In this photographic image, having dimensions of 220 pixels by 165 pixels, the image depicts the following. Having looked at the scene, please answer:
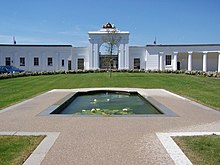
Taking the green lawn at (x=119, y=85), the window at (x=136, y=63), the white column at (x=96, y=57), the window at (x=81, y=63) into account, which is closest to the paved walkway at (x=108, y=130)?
the green lawn at (x=119, y=85)

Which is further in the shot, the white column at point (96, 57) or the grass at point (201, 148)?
the white column at point (96, 57)

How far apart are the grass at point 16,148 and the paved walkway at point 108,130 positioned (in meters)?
0.40

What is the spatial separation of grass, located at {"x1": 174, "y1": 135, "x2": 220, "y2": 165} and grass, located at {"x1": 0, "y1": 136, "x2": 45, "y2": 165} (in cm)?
285

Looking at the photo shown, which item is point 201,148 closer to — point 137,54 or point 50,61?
point 137,54

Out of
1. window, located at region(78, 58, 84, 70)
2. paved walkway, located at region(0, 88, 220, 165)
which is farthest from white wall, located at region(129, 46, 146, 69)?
paved walkway, located at region(0, 88, 220, 165)

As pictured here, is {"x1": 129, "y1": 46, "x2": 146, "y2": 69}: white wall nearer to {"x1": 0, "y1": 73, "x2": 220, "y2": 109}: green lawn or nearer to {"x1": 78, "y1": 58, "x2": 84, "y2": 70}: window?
{"x1": 78, "y1": 58, "x2": 84, "y2": 70}: window

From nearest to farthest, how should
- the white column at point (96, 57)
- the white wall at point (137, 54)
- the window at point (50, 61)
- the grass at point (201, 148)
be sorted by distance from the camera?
the grass at point (201, 148), the white column at point (96, 57), the white wall at point (137, 54), the window at point (50, 61)

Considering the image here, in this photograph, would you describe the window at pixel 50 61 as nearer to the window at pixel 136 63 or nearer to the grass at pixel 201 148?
the window at pixel 136 63

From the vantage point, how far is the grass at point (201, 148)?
420cm

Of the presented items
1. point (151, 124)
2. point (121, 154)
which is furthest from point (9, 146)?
point (151, 124)

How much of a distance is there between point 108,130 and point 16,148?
2.22m

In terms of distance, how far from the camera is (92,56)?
4462cm

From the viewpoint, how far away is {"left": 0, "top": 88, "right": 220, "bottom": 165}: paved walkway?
4375 millimetres

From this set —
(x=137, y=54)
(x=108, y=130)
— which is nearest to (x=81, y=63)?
(x=137, y=54)
